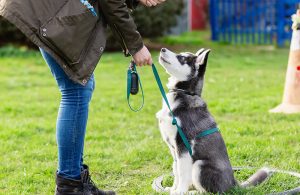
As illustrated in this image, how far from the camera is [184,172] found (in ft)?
13.1

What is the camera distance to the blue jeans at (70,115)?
145 inches

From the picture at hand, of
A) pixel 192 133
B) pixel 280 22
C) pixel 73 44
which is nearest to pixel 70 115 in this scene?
pixel 73 44

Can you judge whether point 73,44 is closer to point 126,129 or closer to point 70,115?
point 70,115

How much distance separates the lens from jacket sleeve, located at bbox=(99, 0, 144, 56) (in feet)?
11.8

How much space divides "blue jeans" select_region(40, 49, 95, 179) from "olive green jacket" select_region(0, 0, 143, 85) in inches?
5.6

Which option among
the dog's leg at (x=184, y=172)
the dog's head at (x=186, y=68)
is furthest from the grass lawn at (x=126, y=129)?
the dog's head at (x=186, y=68)

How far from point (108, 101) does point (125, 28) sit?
4345 millimetres

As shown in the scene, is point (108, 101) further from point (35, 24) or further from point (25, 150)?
point (35, 24)

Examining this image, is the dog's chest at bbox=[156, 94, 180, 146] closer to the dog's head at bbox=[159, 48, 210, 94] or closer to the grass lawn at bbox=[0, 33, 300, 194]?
the dog's head at bbox=[159, 48, 210, 94]

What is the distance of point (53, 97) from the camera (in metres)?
8.36

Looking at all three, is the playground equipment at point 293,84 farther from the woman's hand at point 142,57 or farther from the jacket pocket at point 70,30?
the jacket pocket at point 70,30

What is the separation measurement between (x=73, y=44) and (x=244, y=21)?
44.1 feet

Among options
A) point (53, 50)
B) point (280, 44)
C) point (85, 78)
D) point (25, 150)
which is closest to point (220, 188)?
point (85, 78)

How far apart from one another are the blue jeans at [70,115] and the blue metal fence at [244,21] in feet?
41.2
